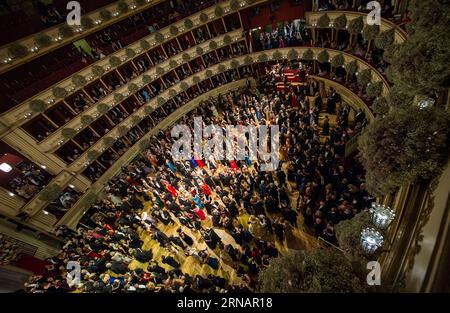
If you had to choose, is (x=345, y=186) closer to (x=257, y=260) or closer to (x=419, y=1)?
(x=257, y=260)

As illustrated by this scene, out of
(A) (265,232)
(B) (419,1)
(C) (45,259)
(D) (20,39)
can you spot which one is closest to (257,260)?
(A) (265,232)

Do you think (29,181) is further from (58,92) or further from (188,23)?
(188,23)

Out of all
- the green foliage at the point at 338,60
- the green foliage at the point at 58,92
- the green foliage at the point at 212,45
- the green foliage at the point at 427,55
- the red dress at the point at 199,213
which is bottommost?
the red dress at the point at 199,213

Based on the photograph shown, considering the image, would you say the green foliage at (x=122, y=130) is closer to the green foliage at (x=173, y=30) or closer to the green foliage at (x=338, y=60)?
the green foliage at (x=173, y=30)

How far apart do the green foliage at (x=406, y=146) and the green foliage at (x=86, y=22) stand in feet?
71.2

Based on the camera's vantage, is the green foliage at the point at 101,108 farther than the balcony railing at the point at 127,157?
Yes

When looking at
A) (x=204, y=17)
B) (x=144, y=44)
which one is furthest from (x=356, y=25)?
(x=144, y=44)

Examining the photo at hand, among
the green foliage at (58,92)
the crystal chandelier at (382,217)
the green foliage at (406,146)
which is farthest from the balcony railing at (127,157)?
the green foliage at (406,146)

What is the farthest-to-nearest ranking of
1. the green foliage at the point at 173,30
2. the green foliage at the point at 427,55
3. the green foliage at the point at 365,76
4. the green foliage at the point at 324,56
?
the green foliage at the point at 173,30, the green foliage at the point at 324,56, the green foliage at the point at 365,76, the green foliage at the point at 427,55

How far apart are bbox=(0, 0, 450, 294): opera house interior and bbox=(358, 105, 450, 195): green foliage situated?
0.14 ft

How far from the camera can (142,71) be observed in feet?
84.6

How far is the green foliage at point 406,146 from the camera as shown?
7031mm

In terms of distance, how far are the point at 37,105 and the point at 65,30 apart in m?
6.12
